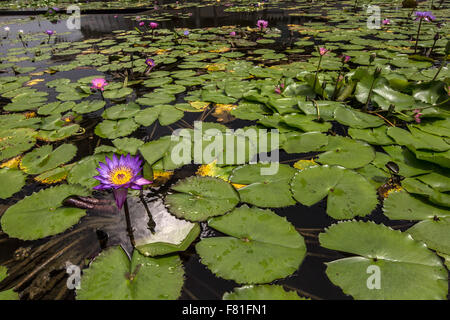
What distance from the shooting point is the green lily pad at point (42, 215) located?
130 centimetres

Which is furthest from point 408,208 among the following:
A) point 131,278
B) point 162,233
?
point 131,278

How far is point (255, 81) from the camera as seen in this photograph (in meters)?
3.04

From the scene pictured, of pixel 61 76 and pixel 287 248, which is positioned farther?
pixel 61 76

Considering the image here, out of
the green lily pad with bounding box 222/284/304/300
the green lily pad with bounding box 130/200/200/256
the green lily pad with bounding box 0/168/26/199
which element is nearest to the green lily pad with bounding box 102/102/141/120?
the green lily pad with bounding box 0/168/26/199

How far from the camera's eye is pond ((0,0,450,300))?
3.47 ft

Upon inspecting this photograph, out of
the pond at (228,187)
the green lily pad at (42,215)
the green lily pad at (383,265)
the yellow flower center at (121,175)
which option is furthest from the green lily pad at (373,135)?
the green lily pad at (42,215)

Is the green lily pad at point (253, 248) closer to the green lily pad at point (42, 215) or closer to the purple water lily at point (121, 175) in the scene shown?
the purple water lily at point (121, 175)

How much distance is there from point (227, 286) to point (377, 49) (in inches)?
188

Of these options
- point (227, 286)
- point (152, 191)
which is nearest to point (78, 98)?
point (152, 191)

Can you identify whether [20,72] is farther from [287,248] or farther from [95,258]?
[287,248]

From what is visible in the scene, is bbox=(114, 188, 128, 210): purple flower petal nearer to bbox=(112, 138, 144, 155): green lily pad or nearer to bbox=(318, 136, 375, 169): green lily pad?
bbox=(112, 138, 144, 155): green lily pad

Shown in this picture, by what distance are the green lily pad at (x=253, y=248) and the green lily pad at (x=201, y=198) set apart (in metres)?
0.07

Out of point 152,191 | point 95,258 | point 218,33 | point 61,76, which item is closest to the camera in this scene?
point 95,258
